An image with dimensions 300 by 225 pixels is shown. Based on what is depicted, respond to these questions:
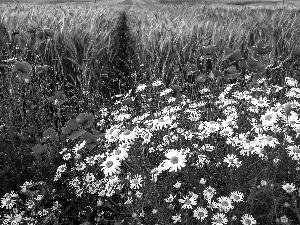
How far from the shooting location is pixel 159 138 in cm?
225

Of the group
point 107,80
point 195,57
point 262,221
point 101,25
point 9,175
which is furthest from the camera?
point 101,25

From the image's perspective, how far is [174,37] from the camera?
12.8 feet

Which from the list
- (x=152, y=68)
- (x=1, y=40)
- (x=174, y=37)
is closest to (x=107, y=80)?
(x=152, y=68)

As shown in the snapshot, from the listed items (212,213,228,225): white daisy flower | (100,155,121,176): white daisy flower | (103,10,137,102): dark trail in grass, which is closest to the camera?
(212,213,228,225): white daisy flower

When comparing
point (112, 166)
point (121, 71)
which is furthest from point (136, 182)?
point (121, 71)

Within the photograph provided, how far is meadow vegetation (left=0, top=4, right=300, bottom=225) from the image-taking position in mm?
1758

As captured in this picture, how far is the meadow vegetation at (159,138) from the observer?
176 centimetres

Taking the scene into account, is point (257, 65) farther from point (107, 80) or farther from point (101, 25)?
point (101, 25)

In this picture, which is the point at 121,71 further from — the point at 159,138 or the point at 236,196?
the point at 236,196

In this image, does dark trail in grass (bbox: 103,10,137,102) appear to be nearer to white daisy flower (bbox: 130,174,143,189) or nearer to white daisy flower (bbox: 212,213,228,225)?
white daisy flower (bbox: 130,174,143,189)

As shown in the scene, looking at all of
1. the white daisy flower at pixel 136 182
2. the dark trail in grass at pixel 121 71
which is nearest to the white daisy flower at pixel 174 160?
the white daisy flower at pixel 136 182

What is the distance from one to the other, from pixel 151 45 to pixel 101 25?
1.06m

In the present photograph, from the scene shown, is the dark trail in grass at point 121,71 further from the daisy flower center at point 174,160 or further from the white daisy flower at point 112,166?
the daisy flower center at point 174,160

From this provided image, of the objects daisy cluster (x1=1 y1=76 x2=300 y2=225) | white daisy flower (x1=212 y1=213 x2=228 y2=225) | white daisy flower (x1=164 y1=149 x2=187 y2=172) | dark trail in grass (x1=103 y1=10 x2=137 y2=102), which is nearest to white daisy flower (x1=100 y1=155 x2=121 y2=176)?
daisy cluster (x1=1 y1=76 x2=300 y2=225)
